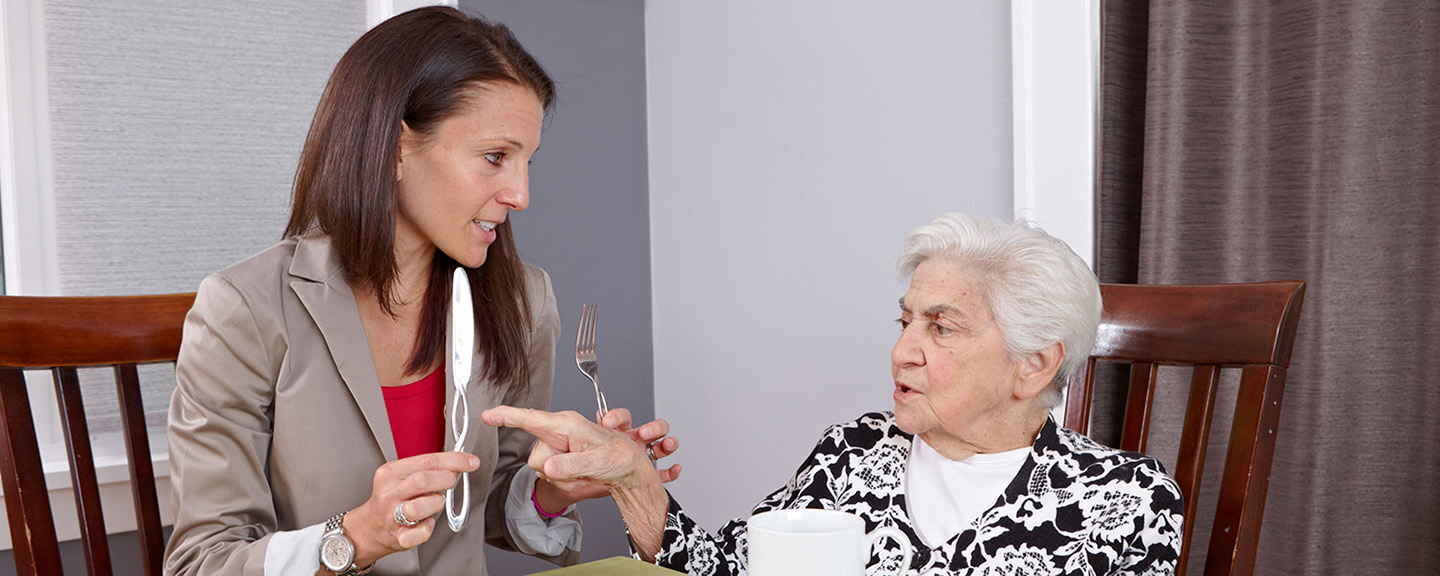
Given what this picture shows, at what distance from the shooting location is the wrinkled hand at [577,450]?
1242 mm

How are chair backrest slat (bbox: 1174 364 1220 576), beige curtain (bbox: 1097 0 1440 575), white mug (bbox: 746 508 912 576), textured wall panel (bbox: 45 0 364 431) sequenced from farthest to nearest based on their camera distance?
textured wall panel (bbox: 45 0 364 431)
beige curtain (bbox: 1097 0 1440 575)
chair backrest slat (bbox: 1174 364 1220 576)
white mug (bbox: 746 508 912 576)

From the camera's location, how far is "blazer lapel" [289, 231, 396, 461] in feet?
4.65

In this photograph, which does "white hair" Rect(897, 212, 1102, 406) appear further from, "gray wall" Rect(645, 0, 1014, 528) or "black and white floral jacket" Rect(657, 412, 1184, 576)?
"gray wall" Rect(645, 0, 1014, 528)

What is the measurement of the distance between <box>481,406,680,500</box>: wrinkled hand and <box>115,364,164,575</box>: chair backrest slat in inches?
23.3

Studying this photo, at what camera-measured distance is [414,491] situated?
1.13 meters

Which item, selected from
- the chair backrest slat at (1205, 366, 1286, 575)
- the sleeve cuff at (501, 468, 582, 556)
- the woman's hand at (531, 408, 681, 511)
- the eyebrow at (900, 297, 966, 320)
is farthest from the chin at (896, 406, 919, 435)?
the sleeve cuff at (501, 468, 582, 556)

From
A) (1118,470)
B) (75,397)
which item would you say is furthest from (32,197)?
(1118,470)

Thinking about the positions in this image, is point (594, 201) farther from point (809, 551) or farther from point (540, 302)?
point (809, 551)

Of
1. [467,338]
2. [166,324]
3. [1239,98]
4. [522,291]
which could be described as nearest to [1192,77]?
[1239,98]

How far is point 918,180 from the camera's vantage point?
2.48 metres

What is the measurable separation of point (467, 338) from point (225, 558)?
0.38 meters

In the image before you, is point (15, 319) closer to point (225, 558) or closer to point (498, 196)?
point (225, 558)

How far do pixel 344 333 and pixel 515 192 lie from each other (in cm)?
29

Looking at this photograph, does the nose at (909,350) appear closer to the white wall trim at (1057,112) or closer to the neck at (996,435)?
the neck at (996,435)
